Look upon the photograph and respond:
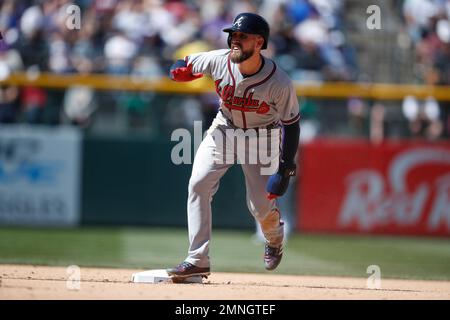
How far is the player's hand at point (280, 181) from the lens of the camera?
6.86 meters

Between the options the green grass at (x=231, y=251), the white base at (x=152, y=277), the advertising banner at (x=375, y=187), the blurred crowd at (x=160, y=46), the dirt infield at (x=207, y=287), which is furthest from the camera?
the advertising banner at (x=375, y=187)

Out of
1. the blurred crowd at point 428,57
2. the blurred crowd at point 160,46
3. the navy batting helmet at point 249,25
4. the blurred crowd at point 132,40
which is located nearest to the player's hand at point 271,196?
the navy batting helmet at point 249,25

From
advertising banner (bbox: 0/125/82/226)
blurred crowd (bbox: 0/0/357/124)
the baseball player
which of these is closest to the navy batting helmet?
the baseball player

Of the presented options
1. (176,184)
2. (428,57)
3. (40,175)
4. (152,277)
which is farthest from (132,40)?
(152,277)

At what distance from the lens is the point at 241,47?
21.6 ft

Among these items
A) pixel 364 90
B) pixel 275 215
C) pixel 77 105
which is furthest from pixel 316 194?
pixel 275 215

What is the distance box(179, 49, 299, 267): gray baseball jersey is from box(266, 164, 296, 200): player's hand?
0.44 ft

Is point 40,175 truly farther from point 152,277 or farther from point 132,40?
point 152,277

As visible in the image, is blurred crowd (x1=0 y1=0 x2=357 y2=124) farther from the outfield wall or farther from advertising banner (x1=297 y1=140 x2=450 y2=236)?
advertising banner (x1=297 y1=140 x2=450 y2=236)

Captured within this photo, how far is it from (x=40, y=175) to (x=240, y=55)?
22.7 feet

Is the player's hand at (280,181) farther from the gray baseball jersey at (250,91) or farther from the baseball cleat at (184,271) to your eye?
the baseball cleat at (184,271)

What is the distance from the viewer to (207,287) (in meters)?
6.56

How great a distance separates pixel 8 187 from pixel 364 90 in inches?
215

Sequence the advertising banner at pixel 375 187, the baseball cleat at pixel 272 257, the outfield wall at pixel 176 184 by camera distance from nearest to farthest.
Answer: the baseball cleat at pixel 272 257 → the outfield wall at pixel 176 184 → the advertising banner at pixel 375 187
